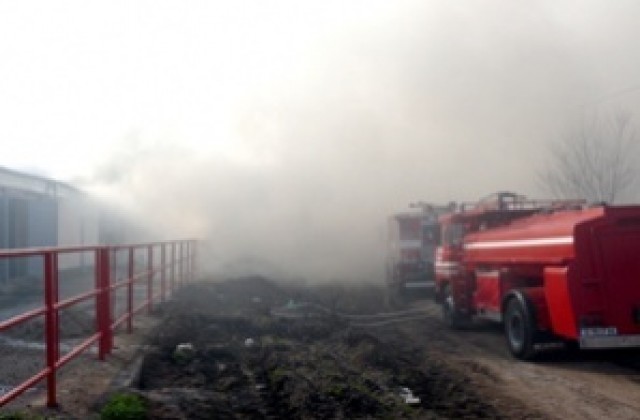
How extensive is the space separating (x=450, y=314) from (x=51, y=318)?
32.0 ft

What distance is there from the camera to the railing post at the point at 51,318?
265 inches

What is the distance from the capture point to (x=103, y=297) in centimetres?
923

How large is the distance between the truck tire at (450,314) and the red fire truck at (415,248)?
5927 mm

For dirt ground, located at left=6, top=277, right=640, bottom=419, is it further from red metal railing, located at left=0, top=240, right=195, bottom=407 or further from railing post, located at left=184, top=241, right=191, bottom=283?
railing post, located at left=184, top=241, right=191, bottom=283

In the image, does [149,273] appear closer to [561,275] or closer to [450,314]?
[450,314]

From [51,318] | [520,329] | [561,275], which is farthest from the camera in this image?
[520,329]

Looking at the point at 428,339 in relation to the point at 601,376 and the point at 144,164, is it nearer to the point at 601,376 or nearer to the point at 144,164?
the point at 601,376

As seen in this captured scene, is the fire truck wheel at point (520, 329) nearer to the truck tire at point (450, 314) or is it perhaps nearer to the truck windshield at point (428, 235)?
the truck tire at point (450, 314)

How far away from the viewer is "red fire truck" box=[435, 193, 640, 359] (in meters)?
9.95

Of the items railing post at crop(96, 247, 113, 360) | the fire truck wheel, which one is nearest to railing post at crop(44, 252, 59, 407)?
railing post at crop(96, 247, 113, 360)

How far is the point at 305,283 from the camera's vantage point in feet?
86.8

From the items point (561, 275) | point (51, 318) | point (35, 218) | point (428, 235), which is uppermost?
point (35, 218)

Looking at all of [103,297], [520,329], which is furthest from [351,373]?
[520,329]

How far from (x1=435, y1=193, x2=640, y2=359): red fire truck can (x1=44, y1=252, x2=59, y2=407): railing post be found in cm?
620
